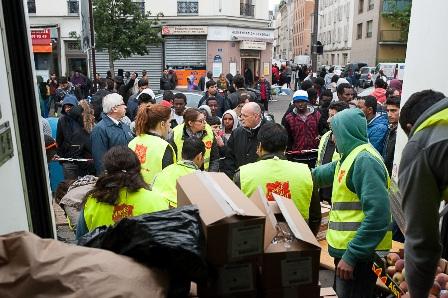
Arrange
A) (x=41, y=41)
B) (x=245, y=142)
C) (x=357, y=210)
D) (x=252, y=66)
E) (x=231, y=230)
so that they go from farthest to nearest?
1. (x=252, y=66)
2. (x=41, y=41)
3. (x=245, y=142)
4. (x=357, y=210)
5. (x=231, y=230)

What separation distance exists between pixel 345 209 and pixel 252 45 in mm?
26320

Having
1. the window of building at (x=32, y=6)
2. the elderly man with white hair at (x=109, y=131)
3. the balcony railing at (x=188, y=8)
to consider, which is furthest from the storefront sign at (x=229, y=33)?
the elderly man with white hair at (x=109, y=131)

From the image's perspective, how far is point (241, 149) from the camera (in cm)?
586

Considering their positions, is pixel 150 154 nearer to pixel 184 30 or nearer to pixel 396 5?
pixel 184 30

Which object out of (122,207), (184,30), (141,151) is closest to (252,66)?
(184,30)

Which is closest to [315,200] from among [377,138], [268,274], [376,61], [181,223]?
[268,274]

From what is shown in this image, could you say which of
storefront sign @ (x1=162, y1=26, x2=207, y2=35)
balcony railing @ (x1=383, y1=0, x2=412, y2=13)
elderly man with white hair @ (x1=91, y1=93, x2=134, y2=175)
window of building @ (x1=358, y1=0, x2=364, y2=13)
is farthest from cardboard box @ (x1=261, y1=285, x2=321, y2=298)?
window of building @ (x1=358, y1=0, x2=364, y2=13)

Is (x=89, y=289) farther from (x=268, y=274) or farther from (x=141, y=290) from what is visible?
(x=268, y=274)

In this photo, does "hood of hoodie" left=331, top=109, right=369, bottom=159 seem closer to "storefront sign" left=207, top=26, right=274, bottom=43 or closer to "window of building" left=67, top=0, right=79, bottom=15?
"storefront sign" left=207, top=26, right=274, bottom=43

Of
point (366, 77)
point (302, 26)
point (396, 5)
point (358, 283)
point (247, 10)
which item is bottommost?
point (366, 77)

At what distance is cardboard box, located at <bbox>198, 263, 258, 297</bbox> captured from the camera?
1910 millimetres

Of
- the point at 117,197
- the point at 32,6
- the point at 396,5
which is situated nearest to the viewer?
the point at 117,197

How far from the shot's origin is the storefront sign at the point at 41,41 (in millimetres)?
26072

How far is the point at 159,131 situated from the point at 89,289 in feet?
11.6
